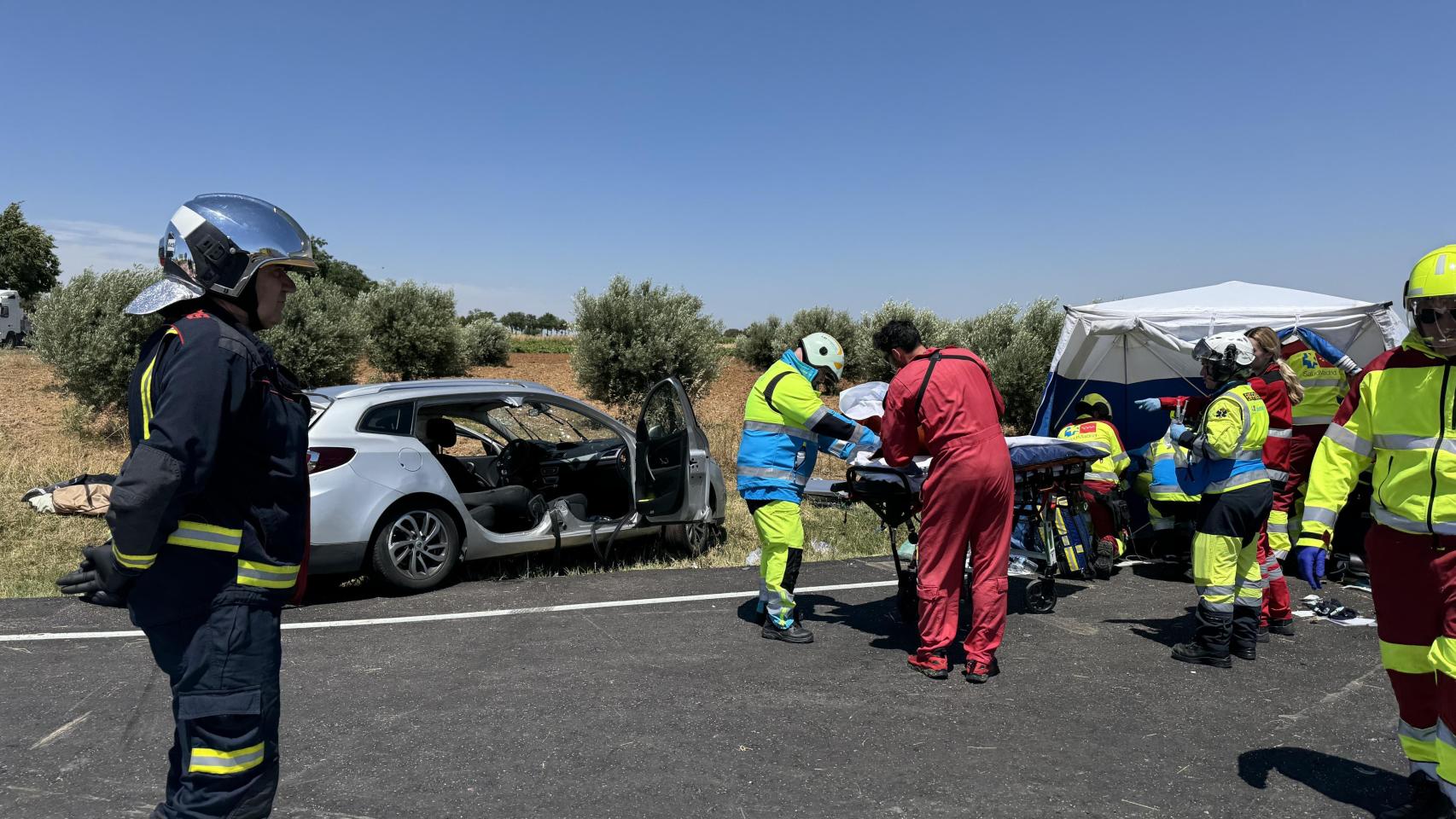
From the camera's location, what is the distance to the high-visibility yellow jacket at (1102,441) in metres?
8.50

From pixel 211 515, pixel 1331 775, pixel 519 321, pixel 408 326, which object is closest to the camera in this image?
pixel 211 515

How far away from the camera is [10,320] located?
36.2 meters

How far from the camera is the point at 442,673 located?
211 inches

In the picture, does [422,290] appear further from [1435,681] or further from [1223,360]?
Answer: [1435,681]

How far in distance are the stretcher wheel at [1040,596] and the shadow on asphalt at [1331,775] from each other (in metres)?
2.57

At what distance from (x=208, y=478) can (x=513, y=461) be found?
268 inches

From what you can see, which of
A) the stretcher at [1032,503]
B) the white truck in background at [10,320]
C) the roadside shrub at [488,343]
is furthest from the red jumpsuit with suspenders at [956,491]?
the white truck in background at [10,320]

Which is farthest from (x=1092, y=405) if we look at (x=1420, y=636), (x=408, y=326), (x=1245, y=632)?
(x=408, y=326)

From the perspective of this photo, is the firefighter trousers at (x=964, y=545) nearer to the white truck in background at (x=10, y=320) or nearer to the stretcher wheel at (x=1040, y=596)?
the stretcher wheel at (x=1040, y=596)

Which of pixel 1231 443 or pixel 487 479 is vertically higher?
pixel 1231 443

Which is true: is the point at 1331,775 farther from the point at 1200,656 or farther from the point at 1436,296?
the point at 1436,296

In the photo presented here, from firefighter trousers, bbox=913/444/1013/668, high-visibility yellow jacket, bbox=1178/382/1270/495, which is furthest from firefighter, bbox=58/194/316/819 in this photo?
high-visibility yellow jacket, bbox=1178/382/1270/495

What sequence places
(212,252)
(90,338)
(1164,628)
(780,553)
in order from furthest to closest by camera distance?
(90,338)
(1164,628)
(780,553)
(212,252)

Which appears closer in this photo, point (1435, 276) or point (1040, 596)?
point (1435, 276)
